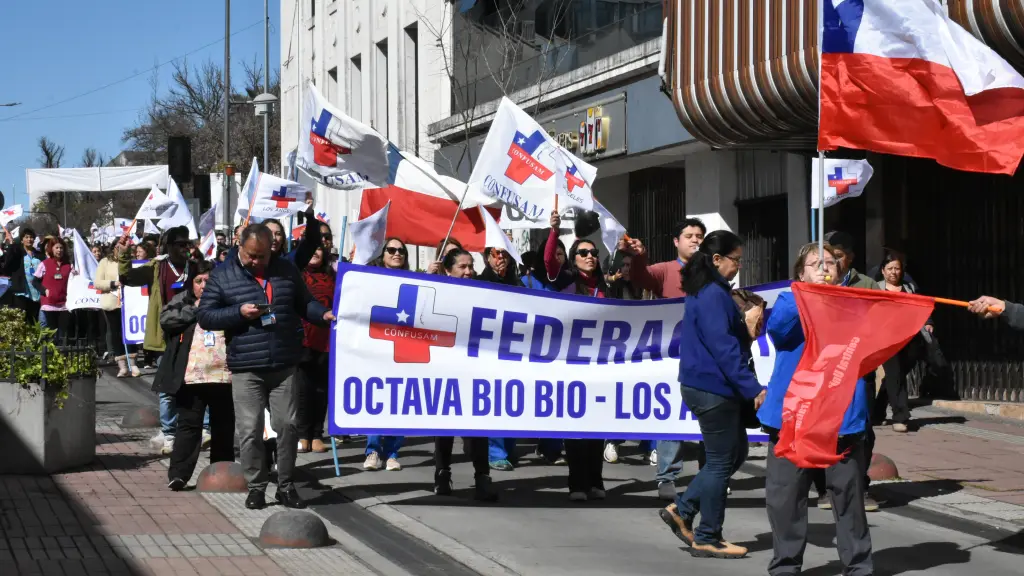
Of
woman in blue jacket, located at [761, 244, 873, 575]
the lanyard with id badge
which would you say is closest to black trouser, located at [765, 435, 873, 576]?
woman in blue jacket, located at [761, 244, 873, 575]

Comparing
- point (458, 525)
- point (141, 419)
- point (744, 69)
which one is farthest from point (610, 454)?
point (744, 69)

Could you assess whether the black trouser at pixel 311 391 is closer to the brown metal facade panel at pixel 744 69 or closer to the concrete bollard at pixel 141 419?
the concrete bollard at pixel 141 419

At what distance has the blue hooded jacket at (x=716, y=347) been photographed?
7668 millimetres

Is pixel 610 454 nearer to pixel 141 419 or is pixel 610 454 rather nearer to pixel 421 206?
pixel 421 206

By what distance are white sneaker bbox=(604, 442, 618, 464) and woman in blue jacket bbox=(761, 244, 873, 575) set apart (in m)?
4.98

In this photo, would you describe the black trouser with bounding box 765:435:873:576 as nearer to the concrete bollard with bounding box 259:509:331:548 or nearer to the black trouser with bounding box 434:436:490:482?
the concrete bollard with bounding box 259:509:331:548

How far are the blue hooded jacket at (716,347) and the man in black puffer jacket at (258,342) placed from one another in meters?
2.57

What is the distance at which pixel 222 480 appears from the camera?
9984mm

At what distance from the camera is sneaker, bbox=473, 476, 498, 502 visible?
385 inches

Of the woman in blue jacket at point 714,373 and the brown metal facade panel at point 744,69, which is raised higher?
the brown metal facade panel at point 744,69

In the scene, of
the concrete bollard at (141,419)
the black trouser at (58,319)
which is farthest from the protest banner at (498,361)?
the black trouser at (58,319)

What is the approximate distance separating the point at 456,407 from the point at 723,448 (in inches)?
84.7

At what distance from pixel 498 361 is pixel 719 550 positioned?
7.22 ft

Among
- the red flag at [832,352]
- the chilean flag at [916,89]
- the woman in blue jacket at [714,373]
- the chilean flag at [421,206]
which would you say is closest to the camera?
the red flag at [832,352]
